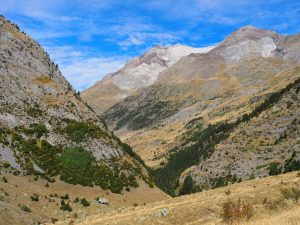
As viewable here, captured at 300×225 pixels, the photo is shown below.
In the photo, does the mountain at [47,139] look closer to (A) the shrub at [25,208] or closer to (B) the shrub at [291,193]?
(A) the shrub at [25,208]

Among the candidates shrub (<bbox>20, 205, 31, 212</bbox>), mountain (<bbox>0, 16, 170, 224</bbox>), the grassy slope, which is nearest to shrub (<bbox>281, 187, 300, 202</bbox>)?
the grassy slope

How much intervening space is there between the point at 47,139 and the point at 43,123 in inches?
171

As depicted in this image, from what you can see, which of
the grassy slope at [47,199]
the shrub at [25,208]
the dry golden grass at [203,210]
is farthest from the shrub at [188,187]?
the dry golden grass at [203,210]

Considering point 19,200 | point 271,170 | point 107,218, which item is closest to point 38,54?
point 19,200

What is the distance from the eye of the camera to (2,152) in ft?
220

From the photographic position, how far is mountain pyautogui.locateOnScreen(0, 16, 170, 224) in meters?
67.2

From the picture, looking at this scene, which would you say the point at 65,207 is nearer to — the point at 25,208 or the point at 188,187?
the point at 25,208

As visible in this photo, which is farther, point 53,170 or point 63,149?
point 63,149

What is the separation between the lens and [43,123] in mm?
79312

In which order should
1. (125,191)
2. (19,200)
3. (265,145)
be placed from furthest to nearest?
(265,145) < (125,191) < (19,200)

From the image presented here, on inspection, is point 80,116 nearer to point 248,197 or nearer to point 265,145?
point 248,197

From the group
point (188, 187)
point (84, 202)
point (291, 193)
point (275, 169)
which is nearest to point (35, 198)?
point (84, 202)

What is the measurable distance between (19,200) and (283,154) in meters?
130

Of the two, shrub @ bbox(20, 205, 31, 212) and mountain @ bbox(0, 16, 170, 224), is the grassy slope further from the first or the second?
shrub @ bbox(20, 205, 31, 212)
